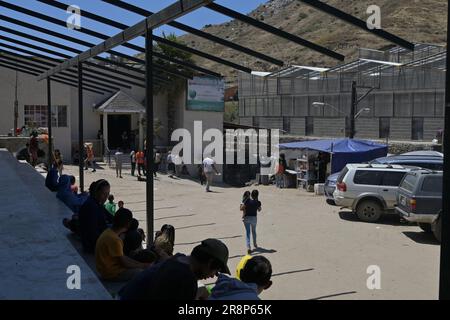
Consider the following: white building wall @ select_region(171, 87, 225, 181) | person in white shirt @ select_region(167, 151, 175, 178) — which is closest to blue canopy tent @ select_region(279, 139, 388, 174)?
person in white shirt @ select_region(167, 151, 175, 178)

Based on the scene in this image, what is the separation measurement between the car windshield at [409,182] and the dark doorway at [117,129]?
22435 mm

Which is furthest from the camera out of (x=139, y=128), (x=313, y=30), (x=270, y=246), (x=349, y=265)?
(x=313, y=30)

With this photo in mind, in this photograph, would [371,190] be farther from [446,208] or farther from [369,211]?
[446,208]

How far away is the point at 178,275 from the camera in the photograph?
10.8ft

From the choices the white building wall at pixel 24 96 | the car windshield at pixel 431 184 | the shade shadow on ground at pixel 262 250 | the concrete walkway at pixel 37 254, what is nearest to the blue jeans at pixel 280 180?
the white building wall at pixel 24 96

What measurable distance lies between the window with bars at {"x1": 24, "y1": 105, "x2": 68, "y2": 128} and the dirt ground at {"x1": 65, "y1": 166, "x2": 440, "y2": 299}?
7.91 m

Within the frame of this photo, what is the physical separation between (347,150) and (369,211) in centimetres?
813

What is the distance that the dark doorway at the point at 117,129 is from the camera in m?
34.4

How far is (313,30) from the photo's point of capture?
308 feet

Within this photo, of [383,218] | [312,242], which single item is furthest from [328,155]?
[312,242]

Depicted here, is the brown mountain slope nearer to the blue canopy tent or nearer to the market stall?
the market stall

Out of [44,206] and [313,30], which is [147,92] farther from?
[313,30]
